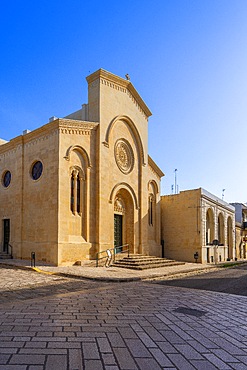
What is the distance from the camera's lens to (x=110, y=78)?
73.9ft

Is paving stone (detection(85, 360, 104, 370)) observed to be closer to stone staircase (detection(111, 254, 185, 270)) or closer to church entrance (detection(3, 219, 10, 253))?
A: stone staircase (detection(111, 254, 185, 270))

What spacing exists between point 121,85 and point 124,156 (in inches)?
207

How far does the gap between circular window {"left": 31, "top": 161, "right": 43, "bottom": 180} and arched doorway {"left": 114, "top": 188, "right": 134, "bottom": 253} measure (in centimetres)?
596

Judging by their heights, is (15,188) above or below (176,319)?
above

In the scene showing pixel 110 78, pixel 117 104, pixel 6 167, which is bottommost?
pixel 6 167

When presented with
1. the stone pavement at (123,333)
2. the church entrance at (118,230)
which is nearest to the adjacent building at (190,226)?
the church entrance at (118,230)

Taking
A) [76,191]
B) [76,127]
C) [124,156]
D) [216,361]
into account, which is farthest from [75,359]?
→ [124,156]

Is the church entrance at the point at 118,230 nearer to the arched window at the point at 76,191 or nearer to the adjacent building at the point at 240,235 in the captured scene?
the arched window at the point at 76,191

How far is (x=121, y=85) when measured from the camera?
2375 cm

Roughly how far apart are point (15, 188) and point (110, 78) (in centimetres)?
1009

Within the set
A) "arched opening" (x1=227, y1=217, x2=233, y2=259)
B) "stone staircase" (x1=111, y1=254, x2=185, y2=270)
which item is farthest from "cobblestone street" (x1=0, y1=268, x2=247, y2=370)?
"arched opening" (x1=227, y1=217, x2=233, y2=259)

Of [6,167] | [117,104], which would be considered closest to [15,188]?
[6,167]

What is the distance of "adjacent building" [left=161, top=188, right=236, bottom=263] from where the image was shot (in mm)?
26328

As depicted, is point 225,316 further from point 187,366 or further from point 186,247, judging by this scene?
point 186,247
